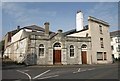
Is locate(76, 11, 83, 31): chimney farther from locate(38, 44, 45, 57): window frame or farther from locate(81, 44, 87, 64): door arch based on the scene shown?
locate(38, 44, 45, 57): window frame

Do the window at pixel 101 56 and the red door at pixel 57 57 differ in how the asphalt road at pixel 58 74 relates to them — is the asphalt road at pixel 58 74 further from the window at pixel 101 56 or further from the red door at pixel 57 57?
the window at pixel 101 56

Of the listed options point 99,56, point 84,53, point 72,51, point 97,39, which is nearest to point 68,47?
point 72,51

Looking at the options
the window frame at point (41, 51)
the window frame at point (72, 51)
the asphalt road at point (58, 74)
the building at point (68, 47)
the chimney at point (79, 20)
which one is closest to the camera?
the asphalt road at point (58, 74)

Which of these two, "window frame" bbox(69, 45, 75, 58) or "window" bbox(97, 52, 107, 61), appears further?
"window" bbox(97, 52, 107, 61)

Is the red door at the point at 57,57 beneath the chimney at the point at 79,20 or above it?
beneath

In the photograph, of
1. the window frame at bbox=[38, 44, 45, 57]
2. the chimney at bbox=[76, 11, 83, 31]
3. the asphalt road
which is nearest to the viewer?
the asphalt road

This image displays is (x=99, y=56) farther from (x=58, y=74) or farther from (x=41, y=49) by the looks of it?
(x=58, y=74)

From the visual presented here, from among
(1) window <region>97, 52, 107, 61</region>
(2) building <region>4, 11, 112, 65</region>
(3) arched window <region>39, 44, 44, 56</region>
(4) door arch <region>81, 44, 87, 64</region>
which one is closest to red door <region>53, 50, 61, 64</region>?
(2) building <region>4, 11, 112, 65</region>

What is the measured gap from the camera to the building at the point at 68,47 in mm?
31797

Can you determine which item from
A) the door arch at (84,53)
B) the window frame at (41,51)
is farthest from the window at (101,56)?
the window frame at (41,51)

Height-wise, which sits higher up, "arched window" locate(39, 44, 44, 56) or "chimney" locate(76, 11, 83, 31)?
"chimney" locate(76, 11, 83, 31)

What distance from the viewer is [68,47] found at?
3400 centimetres

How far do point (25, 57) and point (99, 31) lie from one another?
1561 cm

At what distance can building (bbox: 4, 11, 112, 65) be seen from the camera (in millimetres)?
31797
